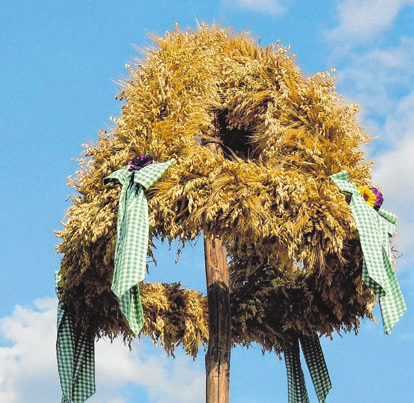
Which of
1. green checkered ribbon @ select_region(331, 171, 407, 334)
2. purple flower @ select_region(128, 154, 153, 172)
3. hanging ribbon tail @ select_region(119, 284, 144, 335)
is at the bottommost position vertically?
hanging ribbon tail @ select_region(119, 284, 144, 335)

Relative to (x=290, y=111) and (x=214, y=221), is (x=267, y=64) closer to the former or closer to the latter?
(x=290, y=111)

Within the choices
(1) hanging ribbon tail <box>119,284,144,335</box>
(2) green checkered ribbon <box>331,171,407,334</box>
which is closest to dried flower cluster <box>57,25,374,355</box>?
(2) green checkered ribbon <box>331,171,407,334</box>

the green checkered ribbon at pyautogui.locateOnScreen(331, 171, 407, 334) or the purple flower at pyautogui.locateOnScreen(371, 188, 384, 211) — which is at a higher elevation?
the purple flower at pyautogui.locateOnScreen(371, 188, 384, 211)

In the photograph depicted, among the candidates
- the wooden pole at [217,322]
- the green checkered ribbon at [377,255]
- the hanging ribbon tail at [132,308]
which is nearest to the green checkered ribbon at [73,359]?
the wooden pole at [217,322]

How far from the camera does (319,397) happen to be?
7.47 meters

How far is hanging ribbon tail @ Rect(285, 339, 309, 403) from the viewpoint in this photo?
7777 millimetres

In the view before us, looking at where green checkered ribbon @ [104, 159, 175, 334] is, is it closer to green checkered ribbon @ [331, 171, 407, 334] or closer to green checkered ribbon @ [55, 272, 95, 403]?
green checkered ribbon @ [55, 272, 95, 403]

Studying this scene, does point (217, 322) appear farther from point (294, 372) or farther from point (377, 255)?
point (377, 255)

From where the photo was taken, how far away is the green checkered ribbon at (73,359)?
6848 mm

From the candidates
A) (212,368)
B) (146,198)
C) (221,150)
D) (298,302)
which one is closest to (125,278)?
(146,198)

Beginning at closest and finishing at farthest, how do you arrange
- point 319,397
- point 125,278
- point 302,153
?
point 125,278, point 302,153, point 319,397

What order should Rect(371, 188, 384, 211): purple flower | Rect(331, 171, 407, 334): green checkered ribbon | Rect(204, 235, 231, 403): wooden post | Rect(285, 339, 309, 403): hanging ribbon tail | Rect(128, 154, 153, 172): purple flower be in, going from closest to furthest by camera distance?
Rect(331, 171, 407, 334): green checkered ribbon → Rect(128, 154, 153, 172): purple flower → Rect(371, 188, 384, 211): purple flower → Rect(204, 235, 231, 403): wooden post → Rect(285, 339, 309, 403): hanging ribbon tail

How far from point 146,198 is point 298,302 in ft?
6.86

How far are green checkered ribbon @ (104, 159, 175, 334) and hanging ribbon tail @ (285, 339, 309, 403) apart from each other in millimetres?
2280
